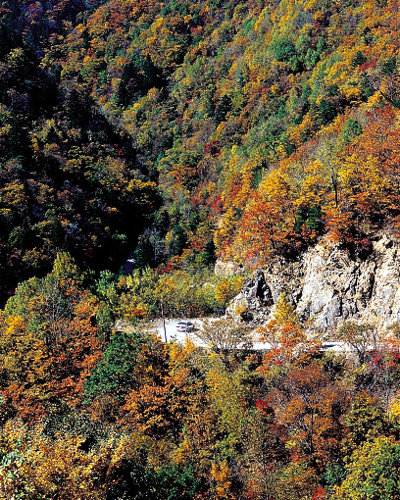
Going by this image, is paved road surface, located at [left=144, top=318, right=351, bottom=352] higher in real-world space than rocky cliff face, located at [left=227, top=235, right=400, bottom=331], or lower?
lower

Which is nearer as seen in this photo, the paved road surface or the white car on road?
the paved road surface

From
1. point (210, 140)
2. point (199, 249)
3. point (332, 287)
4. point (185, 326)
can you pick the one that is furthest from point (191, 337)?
point (210, 140)

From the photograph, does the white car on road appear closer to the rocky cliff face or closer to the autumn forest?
the autumn forest

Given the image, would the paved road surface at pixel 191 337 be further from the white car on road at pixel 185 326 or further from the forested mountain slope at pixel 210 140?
the forested mountain slope at pixel 210 140

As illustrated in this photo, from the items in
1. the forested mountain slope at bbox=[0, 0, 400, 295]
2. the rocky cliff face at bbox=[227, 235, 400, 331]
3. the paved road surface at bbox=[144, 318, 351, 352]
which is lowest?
the paved road surface at bbox=[144, 318, 351, 352]

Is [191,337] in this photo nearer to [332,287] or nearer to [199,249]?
[332,287]

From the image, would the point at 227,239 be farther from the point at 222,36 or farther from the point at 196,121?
the point at 222,36

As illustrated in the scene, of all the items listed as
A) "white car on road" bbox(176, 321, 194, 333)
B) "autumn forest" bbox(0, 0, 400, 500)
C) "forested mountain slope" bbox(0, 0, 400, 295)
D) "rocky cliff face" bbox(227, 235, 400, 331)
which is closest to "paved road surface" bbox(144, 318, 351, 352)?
"white car on road" bbox(176, 321, 194, 333)
